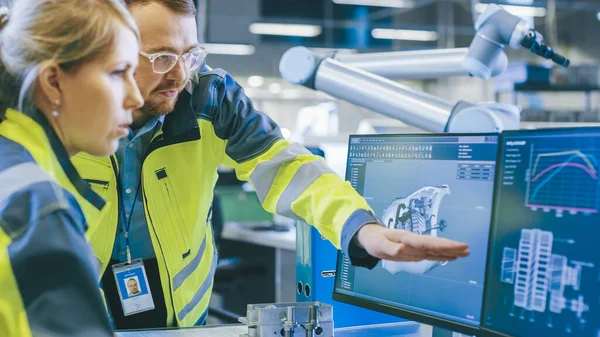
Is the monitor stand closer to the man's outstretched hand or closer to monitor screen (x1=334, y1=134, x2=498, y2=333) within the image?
monitor screen (x1=334, y1=134, x2=498, y2=333)

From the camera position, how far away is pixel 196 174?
5.28 ft

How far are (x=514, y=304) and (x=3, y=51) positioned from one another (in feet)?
2.56

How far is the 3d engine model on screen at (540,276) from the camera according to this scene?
1.03m

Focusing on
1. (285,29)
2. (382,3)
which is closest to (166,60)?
(285,29)

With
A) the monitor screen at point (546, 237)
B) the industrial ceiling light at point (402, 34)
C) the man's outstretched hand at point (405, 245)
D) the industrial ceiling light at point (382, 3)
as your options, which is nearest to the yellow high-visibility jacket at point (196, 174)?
the man's outstretched hand at point (405, 245)

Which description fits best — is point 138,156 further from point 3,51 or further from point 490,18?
point 490,18

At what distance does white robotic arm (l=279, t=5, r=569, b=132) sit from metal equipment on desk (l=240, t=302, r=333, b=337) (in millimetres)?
549

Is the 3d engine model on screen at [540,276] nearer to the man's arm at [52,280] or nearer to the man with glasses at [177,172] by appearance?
the man with glasses at [177,172]

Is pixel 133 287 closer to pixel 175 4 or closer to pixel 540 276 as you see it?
pixel 175 4

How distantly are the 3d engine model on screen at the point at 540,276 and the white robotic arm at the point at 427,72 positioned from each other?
53cm

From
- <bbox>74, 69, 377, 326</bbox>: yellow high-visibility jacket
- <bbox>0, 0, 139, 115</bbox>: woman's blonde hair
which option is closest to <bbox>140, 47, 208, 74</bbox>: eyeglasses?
<bbox>74, 69, 377, 326</bbox>: yellow high-visibility jacket

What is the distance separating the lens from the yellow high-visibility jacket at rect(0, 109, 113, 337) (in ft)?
2.65

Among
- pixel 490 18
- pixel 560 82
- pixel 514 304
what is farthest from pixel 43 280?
pixel 560 82

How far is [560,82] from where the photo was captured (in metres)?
6.03
